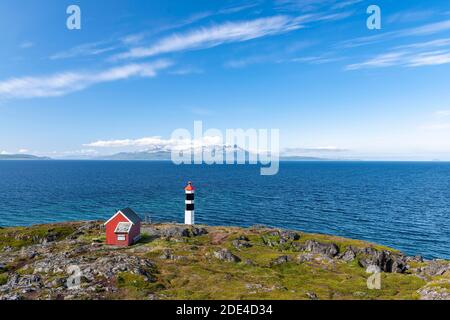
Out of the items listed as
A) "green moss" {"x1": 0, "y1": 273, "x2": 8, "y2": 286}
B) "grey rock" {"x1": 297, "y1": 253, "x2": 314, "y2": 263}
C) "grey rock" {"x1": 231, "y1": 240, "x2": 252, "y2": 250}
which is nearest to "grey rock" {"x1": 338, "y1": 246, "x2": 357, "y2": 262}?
"grey rock" {"x1": 297, "y1": 253, "x2": 314, "y2": 263}

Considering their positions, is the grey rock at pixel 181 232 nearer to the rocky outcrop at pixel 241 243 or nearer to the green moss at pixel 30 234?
the rocky outcrop at pixel 241 243

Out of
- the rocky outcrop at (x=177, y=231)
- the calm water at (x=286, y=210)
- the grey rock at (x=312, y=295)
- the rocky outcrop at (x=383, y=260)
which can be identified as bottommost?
the calm water at (x=286, y=210)

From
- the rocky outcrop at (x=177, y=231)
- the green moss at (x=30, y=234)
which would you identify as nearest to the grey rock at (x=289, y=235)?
the rocky outcrop at (x=177, y=231)

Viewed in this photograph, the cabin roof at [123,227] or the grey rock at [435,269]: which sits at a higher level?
the cabin roof at [123,227]

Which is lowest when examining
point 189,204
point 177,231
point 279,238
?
point 279,238

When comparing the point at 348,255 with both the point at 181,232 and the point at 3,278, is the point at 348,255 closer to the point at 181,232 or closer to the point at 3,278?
the point at 181,232

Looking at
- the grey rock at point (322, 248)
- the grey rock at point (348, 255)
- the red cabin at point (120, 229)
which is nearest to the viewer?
the grey rock at point (348, 255)

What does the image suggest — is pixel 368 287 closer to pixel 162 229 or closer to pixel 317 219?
pixel 162 229

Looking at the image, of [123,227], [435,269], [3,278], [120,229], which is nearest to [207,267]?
[123,227]
